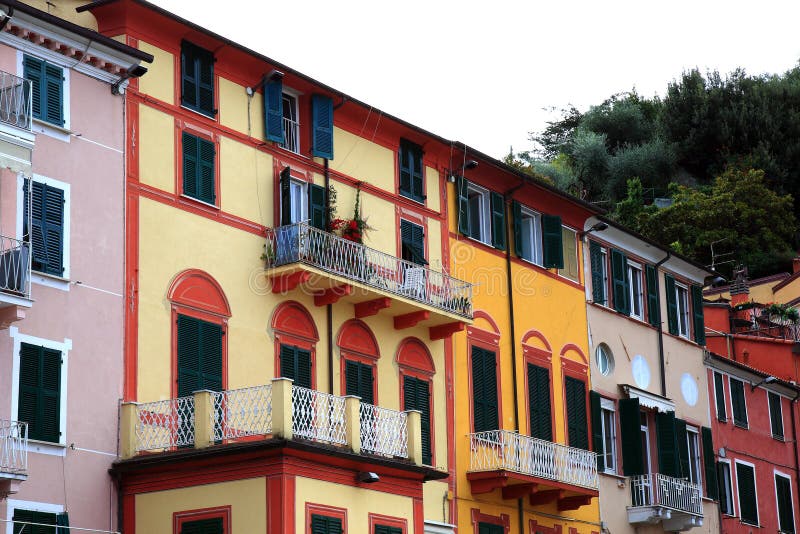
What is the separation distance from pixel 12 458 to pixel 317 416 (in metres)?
4.76

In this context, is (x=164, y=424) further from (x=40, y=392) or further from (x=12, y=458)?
(x=12, y=458)

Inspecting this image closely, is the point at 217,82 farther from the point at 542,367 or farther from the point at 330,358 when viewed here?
the point at 542,367

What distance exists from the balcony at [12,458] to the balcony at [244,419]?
2.37m

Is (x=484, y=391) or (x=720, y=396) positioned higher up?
(x=720, y=396)

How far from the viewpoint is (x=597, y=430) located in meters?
35.2

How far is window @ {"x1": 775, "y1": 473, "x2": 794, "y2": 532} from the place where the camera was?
142 ft

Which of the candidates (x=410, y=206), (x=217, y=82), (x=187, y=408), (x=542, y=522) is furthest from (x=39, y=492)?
(x=542, y=522)

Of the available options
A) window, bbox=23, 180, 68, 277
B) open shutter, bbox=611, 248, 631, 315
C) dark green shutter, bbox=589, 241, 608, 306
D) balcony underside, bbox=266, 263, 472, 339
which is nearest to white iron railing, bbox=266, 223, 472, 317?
balcony underside, bbox=266, 263, 472, 339

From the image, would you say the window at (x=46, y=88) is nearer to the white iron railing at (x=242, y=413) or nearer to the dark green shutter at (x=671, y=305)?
the white iron railing at (x=242, y=413)

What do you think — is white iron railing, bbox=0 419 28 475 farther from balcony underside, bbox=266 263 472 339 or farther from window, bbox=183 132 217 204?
balcony underside, bbox=266 263 472 339

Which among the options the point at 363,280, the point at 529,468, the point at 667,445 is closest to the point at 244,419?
the point at 363,280

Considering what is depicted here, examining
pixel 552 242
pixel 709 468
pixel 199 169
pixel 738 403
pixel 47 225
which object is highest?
pixel 552 242

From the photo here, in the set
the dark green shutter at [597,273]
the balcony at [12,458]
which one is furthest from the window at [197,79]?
the dark green shutter at [597,273]

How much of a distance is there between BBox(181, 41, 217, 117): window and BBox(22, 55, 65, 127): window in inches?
112
